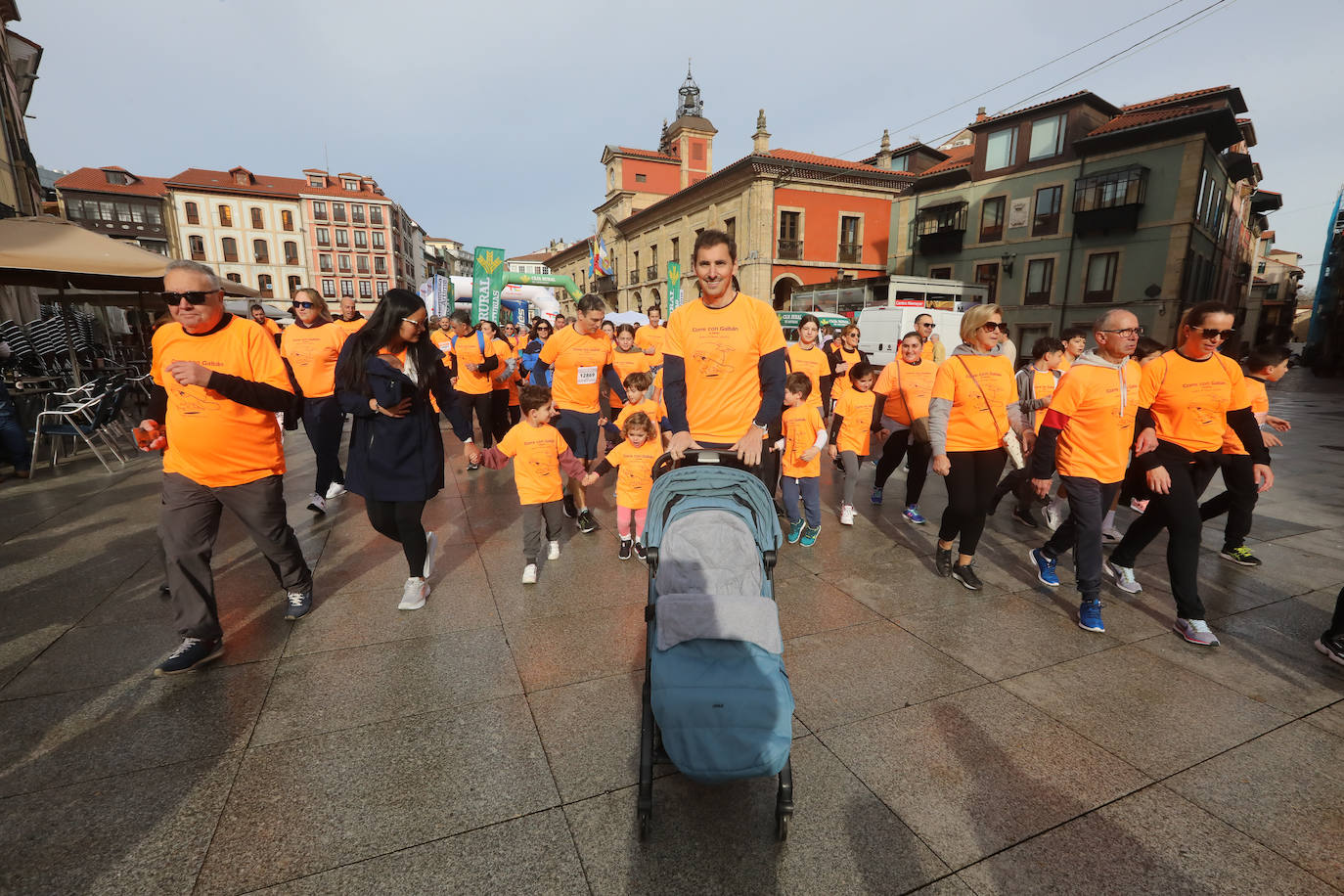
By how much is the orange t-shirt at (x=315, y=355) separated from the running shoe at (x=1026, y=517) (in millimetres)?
7343

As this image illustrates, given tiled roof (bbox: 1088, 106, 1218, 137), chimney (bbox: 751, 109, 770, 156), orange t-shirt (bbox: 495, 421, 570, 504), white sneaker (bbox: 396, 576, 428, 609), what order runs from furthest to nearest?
chimney (bbox: 751, 109, 770, 156) < tiled roof (bbox: 1088, 106, 1218, 137) < orange t-shirt (bbox: 495, 421, 570, 504) < white sneaker (bbox: 396, 576, 428, 609)

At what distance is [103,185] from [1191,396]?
79.4 metres

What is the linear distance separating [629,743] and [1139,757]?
2.35 meters

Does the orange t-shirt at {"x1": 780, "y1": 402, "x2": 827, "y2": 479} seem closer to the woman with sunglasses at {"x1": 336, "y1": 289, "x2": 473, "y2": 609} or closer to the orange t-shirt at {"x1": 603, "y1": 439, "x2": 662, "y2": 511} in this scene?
the orange t-shirt at {"x1": 603, "y1": 439, "x2": 662, "y2": 511}

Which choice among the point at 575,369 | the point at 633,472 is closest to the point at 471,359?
the point at 575,369

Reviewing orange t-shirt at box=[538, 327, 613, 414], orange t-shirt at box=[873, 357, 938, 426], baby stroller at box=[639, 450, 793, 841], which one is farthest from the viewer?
orange t-shirt at box=[873, 357, 938, 426]

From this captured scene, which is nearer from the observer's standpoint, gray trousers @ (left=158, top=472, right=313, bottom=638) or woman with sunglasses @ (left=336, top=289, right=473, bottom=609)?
gray trousers @ (left=158, top=472, right=313, bottom=638)

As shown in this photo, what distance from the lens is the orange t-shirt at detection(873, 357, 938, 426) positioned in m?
6.26

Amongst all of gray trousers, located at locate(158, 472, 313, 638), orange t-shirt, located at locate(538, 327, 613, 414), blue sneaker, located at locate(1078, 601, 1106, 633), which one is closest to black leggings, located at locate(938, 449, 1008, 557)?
blue sneaker, located at locate(1078, 601, 1106, 633)

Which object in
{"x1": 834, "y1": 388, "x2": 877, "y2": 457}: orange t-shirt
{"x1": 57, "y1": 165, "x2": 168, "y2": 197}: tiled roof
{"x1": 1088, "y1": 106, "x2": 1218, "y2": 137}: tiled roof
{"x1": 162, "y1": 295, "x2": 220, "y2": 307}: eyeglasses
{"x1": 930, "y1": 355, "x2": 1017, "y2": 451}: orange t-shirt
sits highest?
{"x1": 57, "y1": 165, "x2": 168, "y2": 197}: tiled roof

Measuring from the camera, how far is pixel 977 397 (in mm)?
4215

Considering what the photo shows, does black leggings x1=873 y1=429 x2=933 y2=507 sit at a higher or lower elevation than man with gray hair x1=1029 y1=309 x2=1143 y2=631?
lower

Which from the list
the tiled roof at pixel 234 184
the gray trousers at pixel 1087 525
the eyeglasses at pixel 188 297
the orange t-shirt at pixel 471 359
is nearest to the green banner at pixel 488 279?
the orange t-shirt at pixel 471 359

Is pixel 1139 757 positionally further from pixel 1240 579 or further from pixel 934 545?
pixel 1240 579
